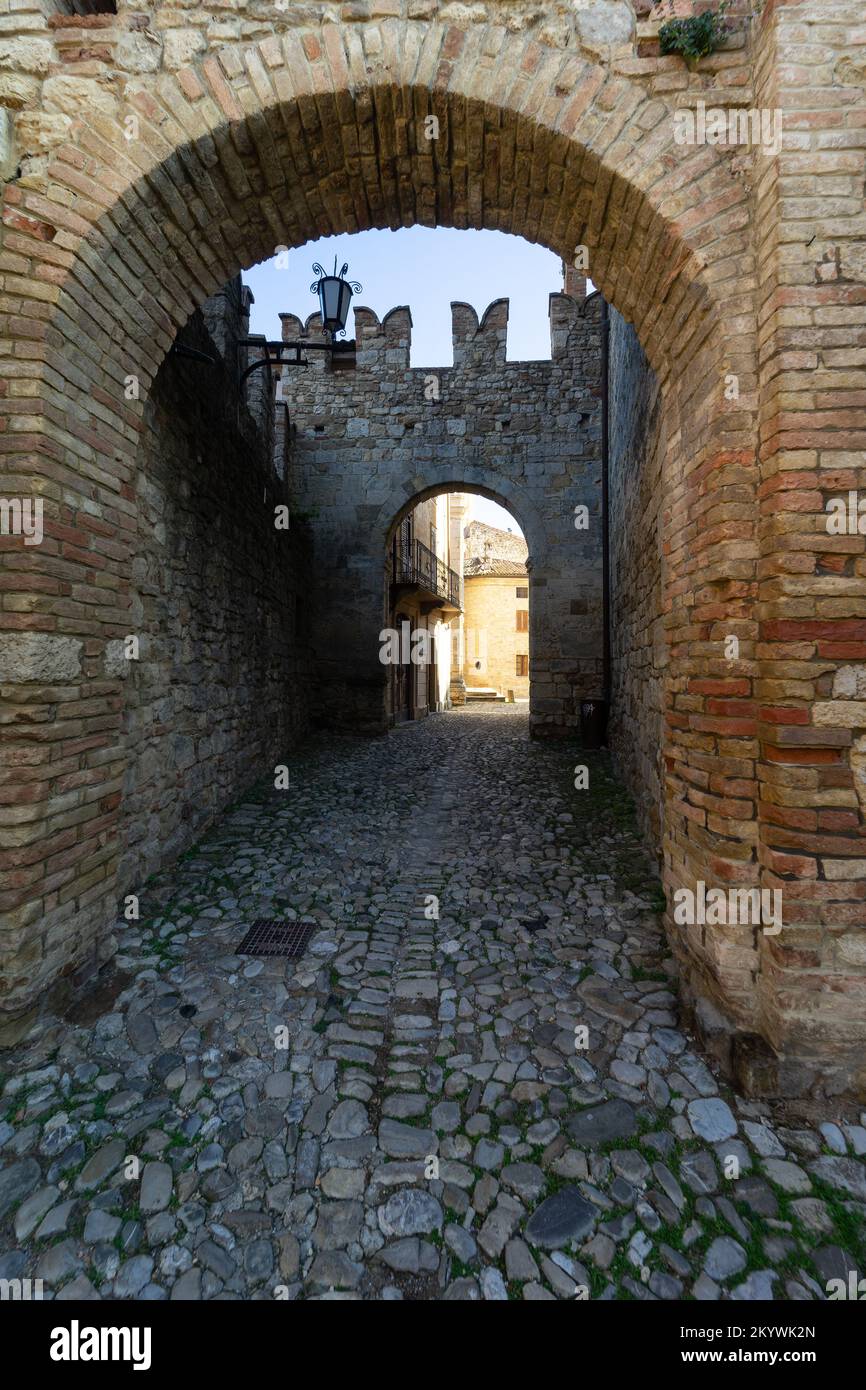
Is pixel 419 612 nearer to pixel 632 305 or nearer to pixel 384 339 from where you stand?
pixel 384 339

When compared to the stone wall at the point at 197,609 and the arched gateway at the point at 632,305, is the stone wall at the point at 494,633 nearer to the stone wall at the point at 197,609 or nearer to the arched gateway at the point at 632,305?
the stone wall at the point at 197,609

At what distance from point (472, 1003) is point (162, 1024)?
1.38 m

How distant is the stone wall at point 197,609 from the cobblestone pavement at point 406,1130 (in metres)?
1.05

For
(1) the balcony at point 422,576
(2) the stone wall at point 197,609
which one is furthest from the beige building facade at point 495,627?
(2) the stone wall at point 197,609

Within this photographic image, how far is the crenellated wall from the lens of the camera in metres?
9.49

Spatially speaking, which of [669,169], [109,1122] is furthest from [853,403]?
[109,1122]

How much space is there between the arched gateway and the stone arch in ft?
0.04

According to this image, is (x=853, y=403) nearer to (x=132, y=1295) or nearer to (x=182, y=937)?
(x=132, y=1295)

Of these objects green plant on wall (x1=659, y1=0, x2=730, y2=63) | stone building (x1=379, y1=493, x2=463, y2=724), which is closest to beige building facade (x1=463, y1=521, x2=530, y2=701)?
stone building (x1=379, y1=493, x2=463, y2=724)

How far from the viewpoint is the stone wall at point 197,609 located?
143 inches

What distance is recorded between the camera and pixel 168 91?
7.97 ft

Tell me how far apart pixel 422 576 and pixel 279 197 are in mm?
11667

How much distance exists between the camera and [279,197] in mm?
2857

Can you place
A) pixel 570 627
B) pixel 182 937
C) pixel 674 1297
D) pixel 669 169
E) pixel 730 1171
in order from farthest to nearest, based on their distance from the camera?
pixel 570 627 < pixel 182 937 < pixel 669 169 < pixel 730 1171 < pixel 674 1297
